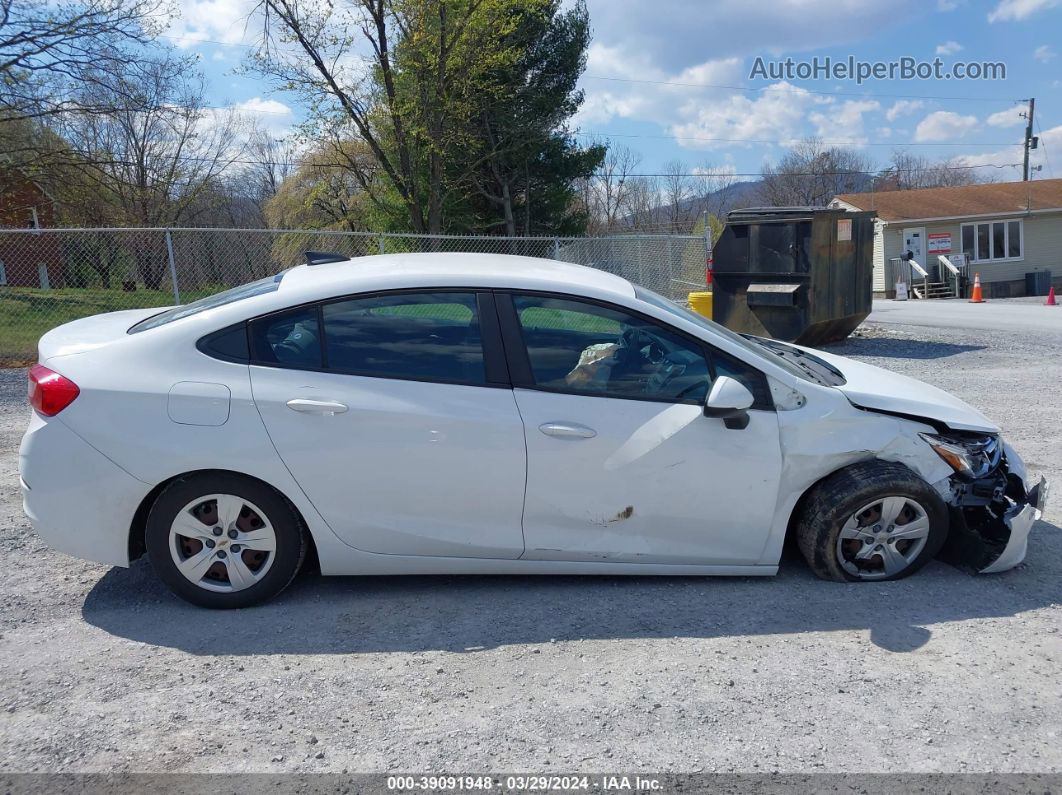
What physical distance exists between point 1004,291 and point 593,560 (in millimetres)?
35848

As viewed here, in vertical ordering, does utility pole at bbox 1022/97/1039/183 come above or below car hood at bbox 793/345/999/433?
above

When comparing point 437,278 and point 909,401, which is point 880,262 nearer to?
point 909,401

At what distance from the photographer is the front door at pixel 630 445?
3893mm

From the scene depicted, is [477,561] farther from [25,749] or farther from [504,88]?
[504,88]

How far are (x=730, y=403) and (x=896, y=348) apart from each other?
34.8 feet

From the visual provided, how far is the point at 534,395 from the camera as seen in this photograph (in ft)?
12.8

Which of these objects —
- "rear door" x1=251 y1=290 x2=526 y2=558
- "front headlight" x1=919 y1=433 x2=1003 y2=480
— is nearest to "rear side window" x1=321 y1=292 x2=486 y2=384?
"rear door" x1=251 y1=290 x2=526 y2=558

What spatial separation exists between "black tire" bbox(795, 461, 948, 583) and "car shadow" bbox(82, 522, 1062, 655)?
95 mm

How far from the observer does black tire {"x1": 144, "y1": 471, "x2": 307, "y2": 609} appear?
12.4 ft

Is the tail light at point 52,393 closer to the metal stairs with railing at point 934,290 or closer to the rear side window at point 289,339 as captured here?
the rear side window at point 289,339

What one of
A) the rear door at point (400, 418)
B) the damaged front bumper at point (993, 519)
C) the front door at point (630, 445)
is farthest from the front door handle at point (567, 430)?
the damaged front bumper at point (993, 519)

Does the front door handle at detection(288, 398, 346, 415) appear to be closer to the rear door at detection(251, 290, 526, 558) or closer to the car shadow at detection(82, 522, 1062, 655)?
the rear door at detection(251, 290, 526, 558)

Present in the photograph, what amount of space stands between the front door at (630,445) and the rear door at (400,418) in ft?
0.43

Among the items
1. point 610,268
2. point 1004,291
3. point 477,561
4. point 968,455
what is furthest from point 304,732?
point 1004,291
